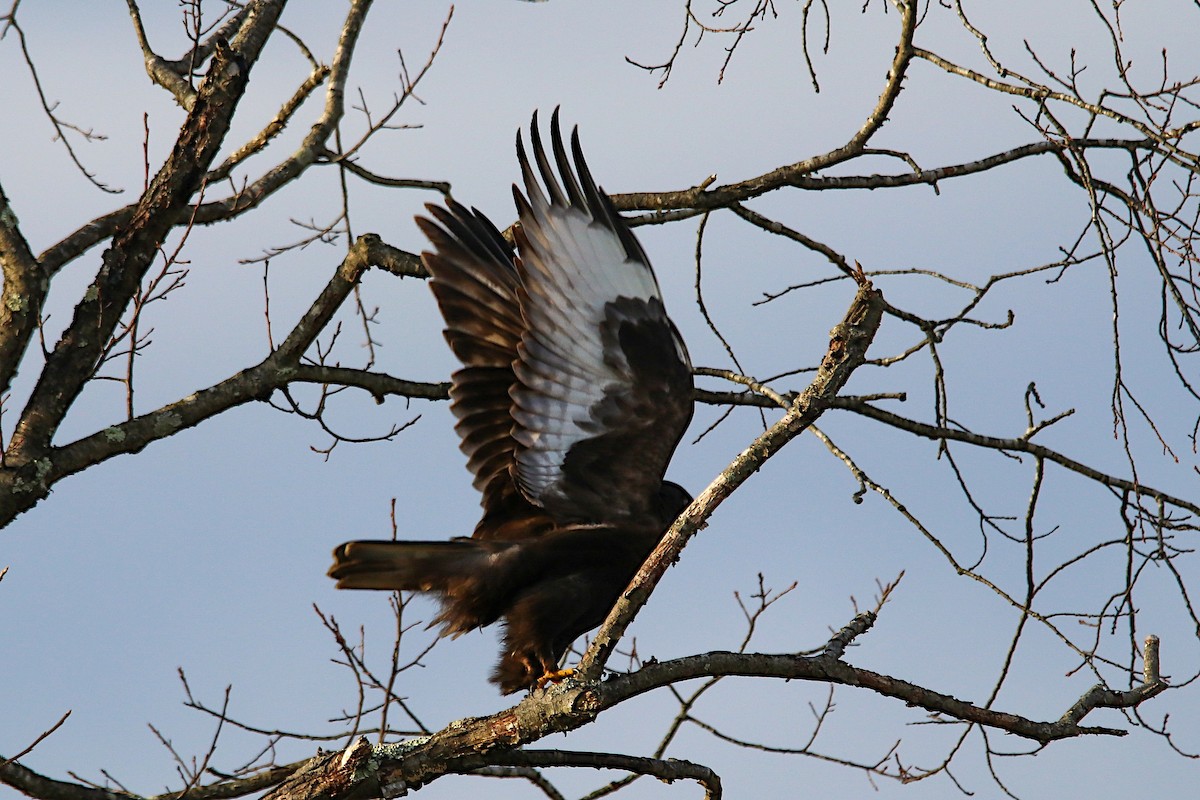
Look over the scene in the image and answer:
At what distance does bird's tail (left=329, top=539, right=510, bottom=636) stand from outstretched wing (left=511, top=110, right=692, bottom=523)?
362mm

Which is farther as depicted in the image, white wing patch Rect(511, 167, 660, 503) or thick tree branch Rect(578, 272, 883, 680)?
white wing patch Rect(511, 167, 660, 503)

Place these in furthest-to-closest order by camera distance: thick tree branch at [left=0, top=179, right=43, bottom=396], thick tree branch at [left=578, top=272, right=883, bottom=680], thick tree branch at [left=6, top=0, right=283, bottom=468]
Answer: thick tree branch at [left=0, top=179, right=43, bottom=396] → thick tree branch at [left=6, top=0, right=283, bottom=468] → thick tree branch at [left=578, top=272, right=883, bottom=680]

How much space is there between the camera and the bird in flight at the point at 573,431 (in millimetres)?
4445

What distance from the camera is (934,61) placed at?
4.97m

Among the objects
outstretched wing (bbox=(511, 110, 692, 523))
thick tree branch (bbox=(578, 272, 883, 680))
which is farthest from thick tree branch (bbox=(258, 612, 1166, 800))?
outstretched wing (bbox=(511, 110, 692, 523))

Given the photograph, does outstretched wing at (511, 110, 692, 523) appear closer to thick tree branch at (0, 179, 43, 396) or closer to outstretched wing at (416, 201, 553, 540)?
outstretched wing at (416, 201, 553, 540)

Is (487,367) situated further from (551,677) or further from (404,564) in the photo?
(551,677)

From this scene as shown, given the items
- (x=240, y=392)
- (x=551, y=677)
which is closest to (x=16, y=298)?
(x=240, y=392)

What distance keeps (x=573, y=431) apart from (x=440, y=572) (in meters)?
0.68

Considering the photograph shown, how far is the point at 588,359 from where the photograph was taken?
14.7 feet

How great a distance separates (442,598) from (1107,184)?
2.98 meters

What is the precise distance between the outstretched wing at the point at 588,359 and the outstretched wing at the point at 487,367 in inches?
7.0

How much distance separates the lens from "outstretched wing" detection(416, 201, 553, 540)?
4.74 metres

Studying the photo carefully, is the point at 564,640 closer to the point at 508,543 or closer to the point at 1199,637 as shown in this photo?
A: the point at 508,543
